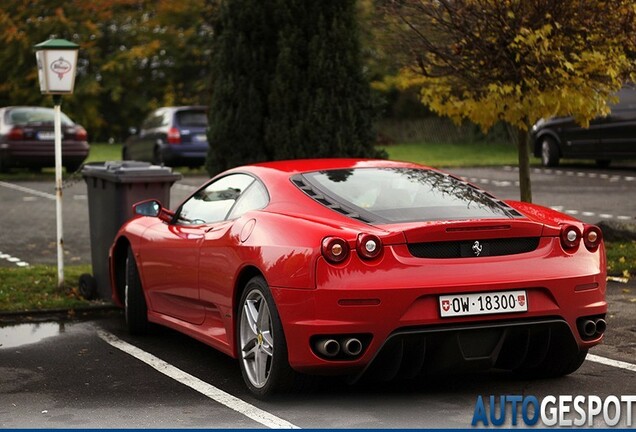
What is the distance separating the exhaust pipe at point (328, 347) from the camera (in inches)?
271

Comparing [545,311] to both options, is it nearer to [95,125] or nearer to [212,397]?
[212,397]

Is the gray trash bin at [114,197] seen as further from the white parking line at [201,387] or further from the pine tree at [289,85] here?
the pine tree at [289,85]

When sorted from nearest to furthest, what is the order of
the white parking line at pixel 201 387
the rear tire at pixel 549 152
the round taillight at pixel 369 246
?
the white parking line at pixel 201 387
the round taillight at pixel 369 246
the rear tire at pixel 549 152

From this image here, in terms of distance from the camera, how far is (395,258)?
271 inches

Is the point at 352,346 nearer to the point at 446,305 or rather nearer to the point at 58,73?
the point at 446,305

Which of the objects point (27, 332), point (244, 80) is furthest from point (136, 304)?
point (244, 80)

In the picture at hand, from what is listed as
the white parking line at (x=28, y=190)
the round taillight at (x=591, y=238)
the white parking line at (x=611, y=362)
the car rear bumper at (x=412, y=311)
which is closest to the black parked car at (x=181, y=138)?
the white parking line at (x=28, y=190)

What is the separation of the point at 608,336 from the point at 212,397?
311cm

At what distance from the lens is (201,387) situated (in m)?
7.73

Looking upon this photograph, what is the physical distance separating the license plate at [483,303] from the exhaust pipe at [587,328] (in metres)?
0.49

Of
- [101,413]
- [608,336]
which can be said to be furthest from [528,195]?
[101,413]

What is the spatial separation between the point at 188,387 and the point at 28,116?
2016 cm

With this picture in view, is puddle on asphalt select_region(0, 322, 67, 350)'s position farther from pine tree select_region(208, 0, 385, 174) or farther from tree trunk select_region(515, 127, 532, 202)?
tree trunk select_region(515, 127, 532, 202)

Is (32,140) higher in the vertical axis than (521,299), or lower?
higher
